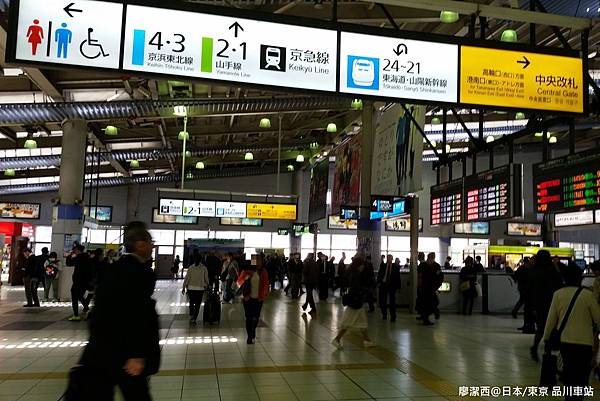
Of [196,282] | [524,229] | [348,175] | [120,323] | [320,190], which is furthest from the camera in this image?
[524,229]

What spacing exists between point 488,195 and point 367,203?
7651 mm

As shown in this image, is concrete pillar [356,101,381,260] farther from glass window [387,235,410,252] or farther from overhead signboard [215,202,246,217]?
glass window [387,235,410,252]

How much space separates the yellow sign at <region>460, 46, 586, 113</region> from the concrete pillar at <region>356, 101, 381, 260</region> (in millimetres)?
10840

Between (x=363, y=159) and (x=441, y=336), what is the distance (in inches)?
326

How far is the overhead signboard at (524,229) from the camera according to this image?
104ft

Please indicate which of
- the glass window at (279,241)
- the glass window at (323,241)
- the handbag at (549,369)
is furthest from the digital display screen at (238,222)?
the handbag at (549,369)

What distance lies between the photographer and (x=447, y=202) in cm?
1124

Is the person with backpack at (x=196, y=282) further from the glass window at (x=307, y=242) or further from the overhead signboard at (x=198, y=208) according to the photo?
the glass window at (x=307, y=242)

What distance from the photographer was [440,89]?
493cm

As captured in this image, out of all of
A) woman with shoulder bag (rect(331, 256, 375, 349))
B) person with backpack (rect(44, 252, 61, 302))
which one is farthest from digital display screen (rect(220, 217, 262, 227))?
woman with shoulder bag (rect(331, 256, 375, 349))

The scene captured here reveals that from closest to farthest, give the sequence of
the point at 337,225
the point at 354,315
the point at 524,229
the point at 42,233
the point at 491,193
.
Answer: the point at 354,315
the point at 491,193
the point at 42,233
the point at 524,229
the point at 337,225

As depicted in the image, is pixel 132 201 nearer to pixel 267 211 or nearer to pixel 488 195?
pixel 267 211

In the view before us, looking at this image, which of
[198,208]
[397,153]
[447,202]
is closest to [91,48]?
[447,202]

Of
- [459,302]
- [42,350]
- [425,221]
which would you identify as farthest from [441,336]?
[425,221]
